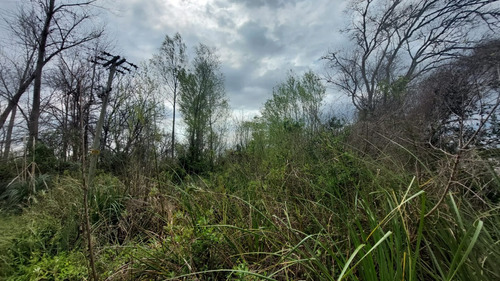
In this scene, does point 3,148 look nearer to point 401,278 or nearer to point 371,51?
point 401,278

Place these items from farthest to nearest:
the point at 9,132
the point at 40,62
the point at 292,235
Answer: the point at 9,132, the point at 40,62, the point at 292,235

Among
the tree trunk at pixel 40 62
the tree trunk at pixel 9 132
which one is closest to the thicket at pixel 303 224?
the tree trunk at pixel 9 132

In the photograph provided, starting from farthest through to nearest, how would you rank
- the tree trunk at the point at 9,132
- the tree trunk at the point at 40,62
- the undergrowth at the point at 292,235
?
the tree trunk at the point at 40,62 < the tree trunk at the point at 9,132 < the undergrowth at the point at 292,235

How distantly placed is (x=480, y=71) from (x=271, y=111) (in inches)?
461

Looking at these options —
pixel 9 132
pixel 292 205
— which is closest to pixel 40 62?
pixel 9 132

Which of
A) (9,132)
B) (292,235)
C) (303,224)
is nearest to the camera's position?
(292,235)

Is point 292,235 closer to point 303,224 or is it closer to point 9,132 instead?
point 303,224

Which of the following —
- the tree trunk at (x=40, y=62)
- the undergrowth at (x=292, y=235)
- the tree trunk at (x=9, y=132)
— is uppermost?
the tree trunk at (x=40, y=62)

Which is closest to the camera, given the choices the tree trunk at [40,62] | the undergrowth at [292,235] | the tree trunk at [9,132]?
the undergrowth at [292,235]

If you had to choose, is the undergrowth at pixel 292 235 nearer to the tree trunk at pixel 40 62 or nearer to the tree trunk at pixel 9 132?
the tree trunk at pixel 9 132

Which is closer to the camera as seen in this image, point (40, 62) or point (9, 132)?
point (40, 62)

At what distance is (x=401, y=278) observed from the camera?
3.29ft

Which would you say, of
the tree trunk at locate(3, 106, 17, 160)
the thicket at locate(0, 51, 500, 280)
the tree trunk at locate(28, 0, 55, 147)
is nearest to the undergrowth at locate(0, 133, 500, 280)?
the thicket at locate(0, 51, 500, 280)

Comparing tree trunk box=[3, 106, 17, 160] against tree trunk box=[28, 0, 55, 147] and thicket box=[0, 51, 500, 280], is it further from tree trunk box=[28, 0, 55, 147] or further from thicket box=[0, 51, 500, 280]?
thicket box=[0, 51, 500, 280]
